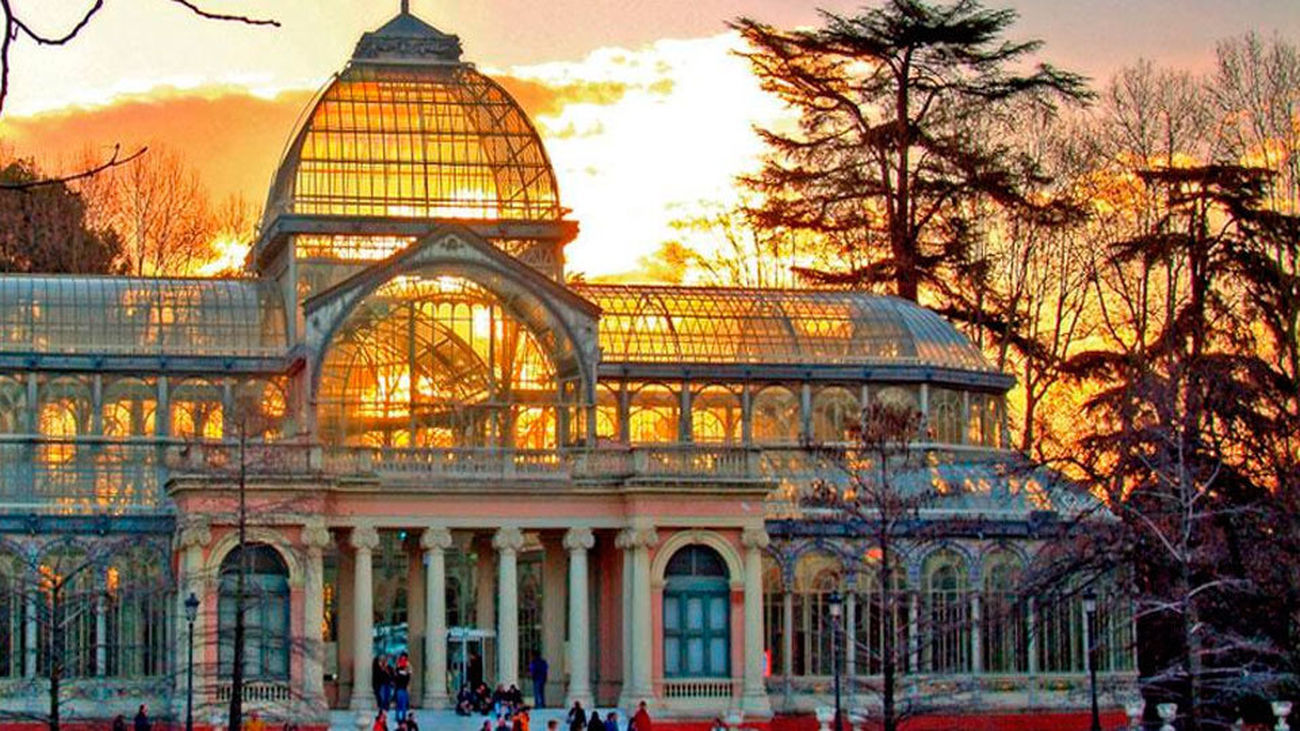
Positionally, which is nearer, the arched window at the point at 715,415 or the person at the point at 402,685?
the person at the point at 402,685

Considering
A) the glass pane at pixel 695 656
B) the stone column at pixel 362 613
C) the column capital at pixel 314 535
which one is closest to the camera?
the column capital at pixel 314 535

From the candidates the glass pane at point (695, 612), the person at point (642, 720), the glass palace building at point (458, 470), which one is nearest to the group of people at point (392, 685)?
the glass palace building at point (458, 470)

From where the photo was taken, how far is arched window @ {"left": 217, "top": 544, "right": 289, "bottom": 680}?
5825cm

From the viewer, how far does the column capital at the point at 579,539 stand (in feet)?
202

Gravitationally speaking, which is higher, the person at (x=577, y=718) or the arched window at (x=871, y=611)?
the arched window at (x=871, y=611)

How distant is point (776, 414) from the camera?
70438 millimetres

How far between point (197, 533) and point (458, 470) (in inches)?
254

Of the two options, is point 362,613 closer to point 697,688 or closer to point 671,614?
point 671,614

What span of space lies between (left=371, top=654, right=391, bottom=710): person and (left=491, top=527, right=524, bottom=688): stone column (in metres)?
2.65

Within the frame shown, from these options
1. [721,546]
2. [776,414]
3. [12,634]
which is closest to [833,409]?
[776,414]

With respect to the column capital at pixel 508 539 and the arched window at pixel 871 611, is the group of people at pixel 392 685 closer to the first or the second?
the column capital at pixel 508 539

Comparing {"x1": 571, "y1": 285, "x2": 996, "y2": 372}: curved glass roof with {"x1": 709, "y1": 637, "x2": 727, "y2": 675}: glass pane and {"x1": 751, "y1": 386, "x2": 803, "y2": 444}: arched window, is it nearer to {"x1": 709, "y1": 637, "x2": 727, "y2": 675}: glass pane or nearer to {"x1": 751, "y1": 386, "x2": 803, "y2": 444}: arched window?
{"x1": 751, "y1": 386, "x2": 803, "y2": 444}: arched window

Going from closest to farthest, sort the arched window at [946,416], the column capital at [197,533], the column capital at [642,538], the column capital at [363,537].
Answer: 1. the column capital at [197,533]
2. the column capital at [363,537]
3. the column capital at [642,538]
4. the arched window at [946,416]

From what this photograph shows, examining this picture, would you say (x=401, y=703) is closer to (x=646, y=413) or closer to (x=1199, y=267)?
(x=646, y=413)
